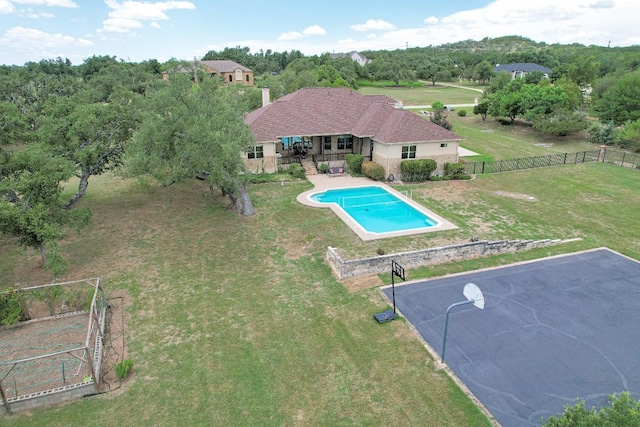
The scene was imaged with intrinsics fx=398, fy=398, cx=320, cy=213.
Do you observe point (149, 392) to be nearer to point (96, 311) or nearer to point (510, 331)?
point (96, 311)

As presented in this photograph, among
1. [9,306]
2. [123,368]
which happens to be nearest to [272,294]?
[123,368]

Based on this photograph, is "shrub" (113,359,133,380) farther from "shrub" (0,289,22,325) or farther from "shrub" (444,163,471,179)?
"shrub" (444,163,471,179)

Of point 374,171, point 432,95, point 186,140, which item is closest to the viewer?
point 186,140

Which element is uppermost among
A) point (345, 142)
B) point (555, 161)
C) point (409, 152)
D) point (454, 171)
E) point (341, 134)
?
point (341, 134)

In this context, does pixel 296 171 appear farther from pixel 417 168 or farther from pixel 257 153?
pixel 417 168

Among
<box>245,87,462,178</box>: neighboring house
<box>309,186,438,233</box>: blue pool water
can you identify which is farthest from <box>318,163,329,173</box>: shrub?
<box>309,186,438,233</box>: blue pool water
